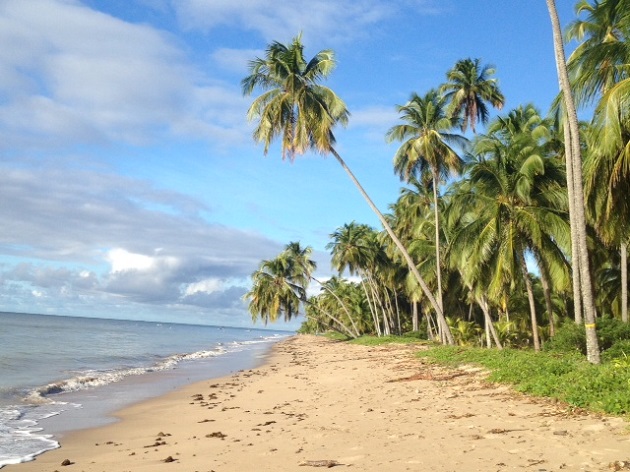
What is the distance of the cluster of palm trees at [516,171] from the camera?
1128 centimetres

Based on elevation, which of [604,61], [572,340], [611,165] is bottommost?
[572,340]

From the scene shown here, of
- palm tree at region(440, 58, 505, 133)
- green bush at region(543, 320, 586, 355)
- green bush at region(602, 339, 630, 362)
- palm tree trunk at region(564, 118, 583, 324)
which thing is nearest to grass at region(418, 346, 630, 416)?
green bush at region(602, 339, 630, 362)

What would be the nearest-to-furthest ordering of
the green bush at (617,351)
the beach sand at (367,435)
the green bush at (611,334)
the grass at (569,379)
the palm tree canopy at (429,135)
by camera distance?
the beach sand at (367,435) < the grass at (569,379) < the green bush at (617,351) < the green bush at (611,334) < the palm tree canopy at (429,135)

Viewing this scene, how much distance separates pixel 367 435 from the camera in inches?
294

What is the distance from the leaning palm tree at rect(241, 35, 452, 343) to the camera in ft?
66.8

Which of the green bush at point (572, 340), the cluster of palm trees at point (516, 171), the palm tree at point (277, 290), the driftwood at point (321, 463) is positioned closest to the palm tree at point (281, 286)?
the palm tree at point (277, 290)

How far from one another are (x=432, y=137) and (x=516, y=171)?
5595mm

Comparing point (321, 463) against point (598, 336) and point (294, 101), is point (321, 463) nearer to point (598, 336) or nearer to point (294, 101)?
point (598, 336)

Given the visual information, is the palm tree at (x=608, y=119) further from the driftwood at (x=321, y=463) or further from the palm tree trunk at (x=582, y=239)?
the driftwood at (x=321, y=463)

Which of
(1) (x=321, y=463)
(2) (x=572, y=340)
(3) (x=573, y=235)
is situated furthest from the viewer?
(2) (x=572, y=340)

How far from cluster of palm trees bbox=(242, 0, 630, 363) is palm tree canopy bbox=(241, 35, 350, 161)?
5 centimetres

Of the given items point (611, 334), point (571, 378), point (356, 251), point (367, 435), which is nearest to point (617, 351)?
point (611, 334)

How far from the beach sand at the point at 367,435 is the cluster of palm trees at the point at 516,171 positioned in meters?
4.45

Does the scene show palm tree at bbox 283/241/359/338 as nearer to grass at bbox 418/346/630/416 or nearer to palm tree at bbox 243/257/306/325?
palm tree at bbox 243/257/306/325
